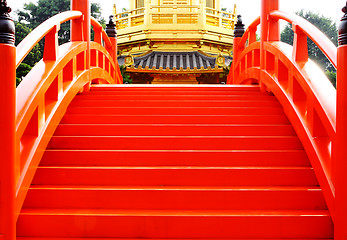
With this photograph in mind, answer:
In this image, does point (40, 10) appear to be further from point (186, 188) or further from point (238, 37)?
point (186, 188)

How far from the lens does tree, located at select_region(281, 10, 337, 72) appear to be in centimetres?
2719

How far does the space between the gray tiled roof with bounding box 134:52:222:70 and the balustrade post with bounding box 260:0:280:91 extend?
6.69 m

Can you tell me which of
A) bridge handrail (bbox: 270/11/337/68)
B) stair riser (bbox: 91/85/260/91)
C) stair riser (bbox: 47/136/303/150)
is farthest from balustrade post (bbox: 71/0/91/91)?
bridge handrail (bbox: 270/11/337/68)

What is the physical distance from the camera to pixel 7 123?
2244mm

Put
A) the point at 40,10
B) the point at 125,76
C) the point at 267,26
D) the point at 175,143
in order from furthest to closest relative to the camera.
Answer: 1. the point at 40,10
2. the point at 125,76
3. the point at 267,26
4. the point at 175,143

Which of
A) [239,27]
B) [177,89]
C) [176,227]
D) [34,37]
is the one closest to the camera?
[176,227]

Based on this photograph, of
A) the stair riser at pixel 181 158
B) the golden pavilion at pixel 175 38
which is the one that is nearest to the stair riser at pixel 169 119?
the stair riser at pixel 181 158

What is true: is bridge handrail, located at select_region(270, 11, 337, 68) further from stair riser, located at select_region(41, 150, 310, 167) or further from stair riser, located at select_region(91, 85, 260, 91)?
stair riser, located at select_region(91, 85, 260, 91)

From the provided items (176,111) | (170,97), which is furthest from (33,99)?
(170,97)

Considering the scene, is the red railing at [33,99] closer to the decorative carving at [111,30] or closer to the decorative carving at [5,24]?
the decorative carving at [5,24]

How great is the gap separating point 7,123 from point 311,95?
7.67 ft

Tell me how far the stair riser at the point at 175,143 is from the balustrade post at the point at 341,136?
1.04 m

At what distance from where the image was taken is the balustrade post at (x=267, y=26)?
15.6ft

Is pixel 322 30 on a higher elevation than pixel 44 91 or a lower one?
higher
